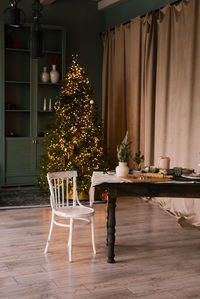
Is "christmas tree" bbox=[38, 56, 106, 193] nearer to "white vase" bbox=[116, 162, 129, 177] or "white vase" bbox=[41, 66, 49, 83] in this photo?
"white vase" bbox=[41, 66, 49, 83]

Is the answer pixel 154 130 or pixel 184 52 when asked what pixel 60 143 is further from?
pixel 184 52

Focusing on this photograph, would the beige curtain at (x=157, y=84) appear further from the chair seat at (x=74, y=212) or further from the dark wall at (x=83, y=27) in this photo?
the chair seat at (x=74, y=212)

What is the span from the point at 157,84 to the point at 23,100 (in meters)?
2.80

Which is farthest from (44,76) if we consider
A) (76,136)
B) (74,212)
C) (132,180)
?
(132,180)

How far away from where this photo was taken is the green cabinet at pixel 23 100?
736 centimetres

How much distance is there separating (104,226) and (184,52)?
2.51 metres

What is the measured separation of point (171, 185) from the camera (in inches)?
142

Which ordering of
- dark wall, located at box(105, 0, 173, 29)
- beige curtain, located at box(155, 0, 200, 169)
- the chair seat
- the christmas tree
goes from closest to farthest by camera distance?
the chair seat
beige curtain, located at box(155, 0, 200, 169)
the christmas tree
dark wall, located at box(105, 0, 173, 29)

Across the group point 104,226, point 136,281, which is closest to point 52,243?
point 104,226

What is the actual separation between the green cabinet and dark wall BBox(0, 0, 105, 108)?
263 mm

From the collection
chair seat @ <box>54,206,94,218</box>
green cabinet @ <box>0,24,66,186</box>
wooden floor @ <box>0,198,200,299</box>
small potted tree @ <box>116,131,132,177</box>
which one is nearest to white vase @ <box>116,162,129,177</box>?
small potted tree @ <box>116,131,132,177</box>

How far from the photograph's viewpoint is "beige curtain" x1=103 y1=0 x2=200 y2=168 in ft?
17.7

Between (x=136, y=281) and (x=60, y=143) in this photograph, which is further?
(x=60, y=143)

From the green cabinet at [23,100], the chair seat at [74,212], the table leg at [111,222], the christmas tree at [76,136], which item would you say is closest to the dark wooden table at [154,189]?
the table leg at [111,222]
